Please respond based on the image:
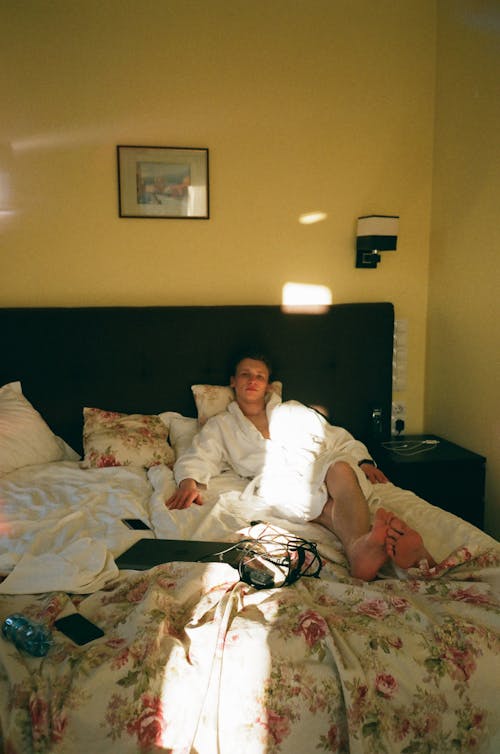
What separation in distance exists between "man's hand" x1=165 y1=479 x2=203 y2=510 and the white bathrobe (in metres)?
0.05

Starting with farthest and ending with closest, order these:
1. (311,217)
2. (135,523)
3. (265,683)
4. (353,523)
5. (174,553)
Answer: (311,217) → (135,523) → (353,523) → (174,553) → (265,683)

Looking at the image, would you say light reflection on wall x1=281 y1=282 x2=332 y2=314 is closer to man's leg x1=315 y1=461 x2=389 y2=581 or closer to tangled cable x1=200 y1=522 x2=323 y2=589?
man's leg x1=315 y1=461 x2=389 y2=581

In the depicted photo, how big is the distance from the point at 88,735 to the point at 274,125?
2.54m

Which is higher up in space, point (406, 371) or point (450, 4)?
point (450, 4)

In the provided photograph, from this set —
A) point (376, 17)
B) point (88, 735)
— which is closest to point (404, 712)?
point (88, 735)

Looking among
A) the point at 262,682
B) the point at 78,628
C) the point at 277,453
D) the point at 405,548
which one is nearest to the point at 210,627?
the point at 262,682

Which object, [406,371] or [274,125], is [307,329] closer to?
[406,371]

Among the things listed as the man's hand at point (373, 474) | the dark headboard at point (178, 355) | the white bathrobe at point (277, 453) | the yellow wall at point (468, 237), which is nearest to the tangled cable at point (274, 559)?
the white bathrobe at point (277, 453)

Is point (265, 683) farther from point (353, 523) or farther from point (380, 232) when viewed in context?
point (380, 232)

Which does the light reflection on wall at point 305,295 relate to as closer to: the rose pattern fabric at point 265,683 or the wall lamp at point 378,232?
the wall lamp at point 378,232

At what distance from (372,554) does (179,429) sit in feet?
4.05

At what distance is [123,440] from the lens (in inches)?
95.0

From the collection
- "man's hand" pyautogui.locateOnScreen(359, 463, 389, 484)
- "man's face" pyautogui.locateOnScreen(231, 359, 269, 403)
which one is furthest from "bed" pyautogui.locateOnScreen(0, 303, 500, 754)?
"man's face" pyautogui.locateOnScreen(231, 359, 269, 403)

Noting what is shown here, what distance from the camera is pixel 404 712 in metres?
1.12
